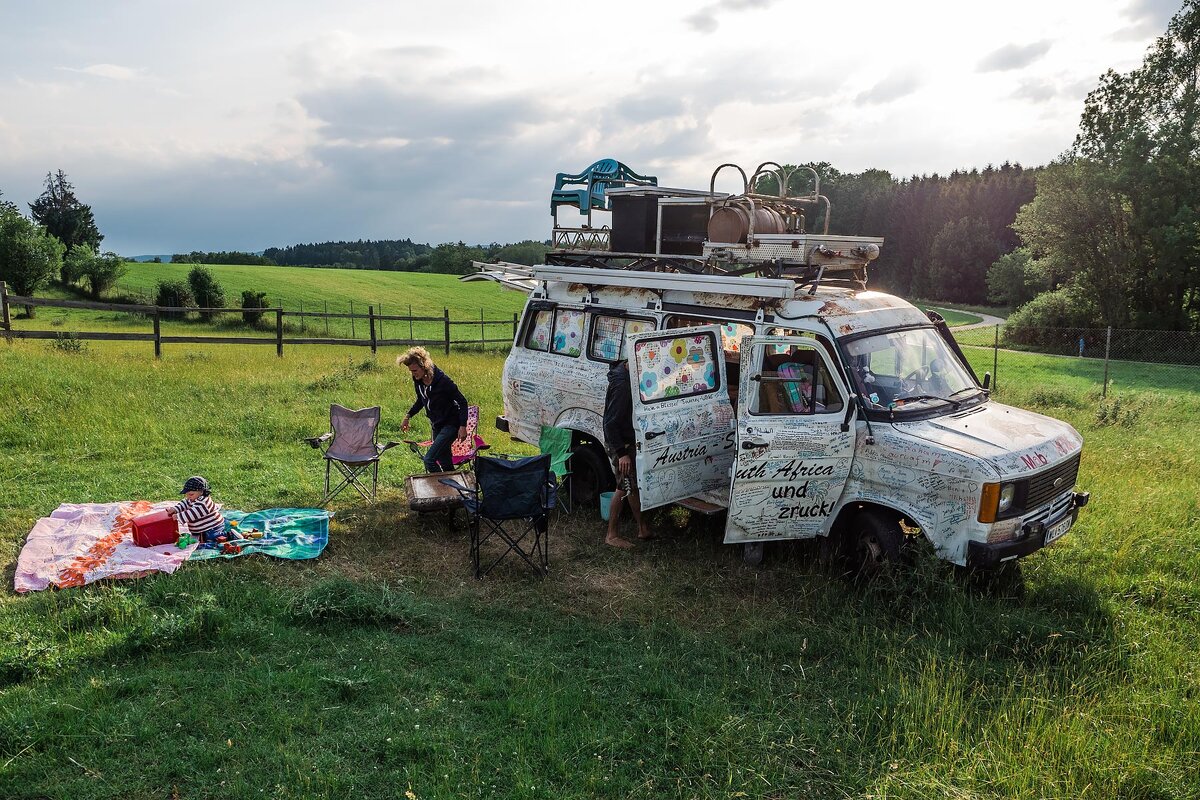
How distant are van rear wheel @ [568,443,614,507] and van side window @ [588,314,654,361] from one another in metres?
0.98

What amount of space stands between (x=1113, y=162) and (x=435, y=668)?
3452 cm

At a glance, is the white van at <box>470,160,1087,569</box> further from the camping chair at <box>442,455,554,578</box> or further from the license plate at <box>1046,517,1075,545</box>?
the camping chair at <box>442,455,554,578</box>

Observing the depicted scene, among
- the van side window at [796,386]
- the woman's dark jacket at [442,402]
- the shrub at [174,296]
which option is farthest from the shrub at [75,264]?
the van side window at [796,386]

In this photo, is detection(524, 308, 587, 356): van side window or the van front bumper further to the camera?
detection(524, 308, 587, 356): van side window

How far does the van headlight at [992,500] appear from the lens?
4.95m

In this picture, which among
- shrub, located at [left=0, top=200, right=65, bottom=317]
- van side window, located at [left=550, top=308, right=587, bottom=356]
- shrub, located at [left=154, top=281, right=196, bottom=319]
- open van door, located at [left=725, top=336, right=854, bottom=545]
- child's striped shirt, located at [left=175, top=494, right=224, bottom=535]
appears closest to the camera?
open van door, located at [left=725, top=336, right=854, bottom=545]

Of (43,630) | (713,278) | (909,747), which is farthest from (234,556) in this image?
(909,747)

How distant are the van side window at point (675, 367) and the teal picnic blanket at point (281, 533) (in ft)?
10.6

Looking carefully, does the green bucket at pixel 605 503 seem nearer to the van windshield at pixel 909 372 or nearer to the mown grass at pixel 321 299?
the van windshield at pixel 909 372

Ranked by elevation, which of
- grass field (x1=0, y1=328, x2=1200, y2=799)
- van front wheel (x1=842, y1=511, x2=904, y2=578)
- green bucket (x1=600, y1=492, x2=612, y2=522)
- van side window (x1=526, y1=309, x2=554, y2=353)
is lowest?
grass field (x1=0, y1=328, x2=1200, y2=799)

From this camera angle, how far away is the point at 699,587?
19.6ft

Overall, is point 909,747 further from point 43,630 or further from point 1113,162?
point 1113,162

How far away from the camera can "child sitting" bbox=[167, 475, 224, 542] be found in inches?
257

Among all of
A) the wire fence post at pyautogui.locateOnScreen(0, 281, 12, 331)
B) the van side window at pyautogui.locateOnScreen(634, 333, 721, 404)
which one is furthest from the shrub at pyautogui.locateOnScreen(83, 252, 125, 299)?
the van side window at pyautogui.locateOnScreen(634, 333, 721, 404)
